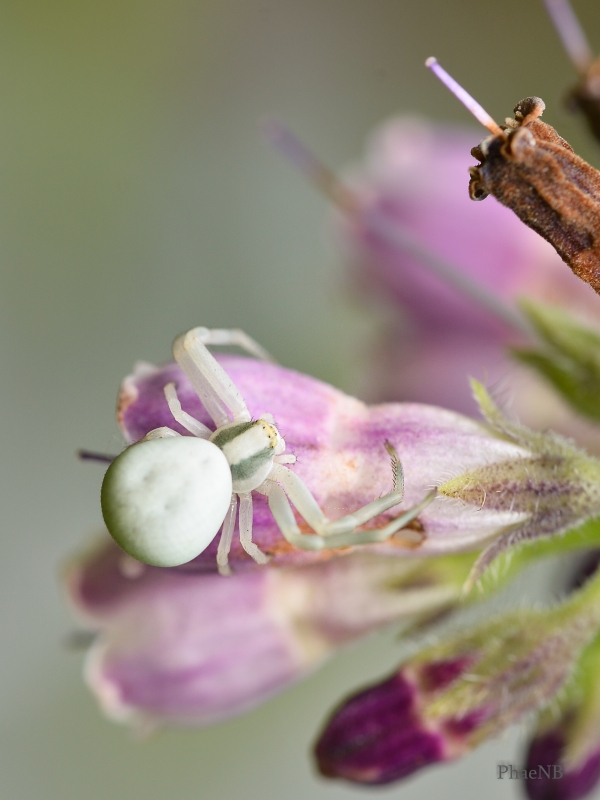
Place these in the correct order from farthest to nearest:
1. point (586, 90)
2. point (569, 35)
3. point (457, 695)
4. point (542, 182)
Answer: point (569, 35)
point (586, 90)
point (457, 695)
point (542, 182)

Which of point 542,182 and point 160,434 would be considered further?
point 160,434

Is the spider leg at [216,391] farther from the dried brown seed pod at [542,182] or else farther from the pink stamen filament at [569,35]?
the pink stamen filament at [569,35]

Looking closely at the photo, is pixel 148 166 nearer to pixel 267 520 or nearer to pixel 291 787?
pixel 291 787

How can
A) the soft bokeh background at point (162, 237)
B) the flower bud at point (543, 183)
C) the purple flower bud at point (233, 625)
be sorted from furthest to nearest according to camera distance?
the soft bokeh background at point (162, 237)
the purple flower bud at point (233, 625)
the flower bud at point (543, 183)

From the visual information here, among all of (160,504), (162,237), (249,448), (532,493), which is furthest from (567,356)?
(162,237)

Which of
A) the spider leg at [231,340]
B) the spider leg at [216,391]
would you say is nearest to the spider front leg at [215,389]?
the spider leg at [216,391]

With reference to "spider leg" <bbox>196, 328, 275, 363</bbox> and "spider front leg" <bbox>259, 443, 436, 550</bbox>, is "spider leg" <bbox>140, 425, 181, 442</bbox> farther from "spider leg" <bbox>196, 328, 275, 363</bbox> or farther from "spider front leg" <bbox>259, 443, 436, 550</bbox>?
"spider leg" <bbox>196, 328, 275, 363</bbox>

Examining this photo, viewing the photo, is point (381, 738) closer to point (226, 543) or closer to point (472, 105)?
point (226, 543)

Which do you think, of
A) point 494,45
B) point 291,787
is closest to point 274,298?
point 494,45

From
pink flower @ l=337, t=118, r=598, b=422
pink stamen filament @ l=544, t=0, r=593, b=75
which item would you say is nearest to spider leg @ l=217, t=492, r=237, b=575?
pink flower @ l=337, t=118, r=598, b=422
